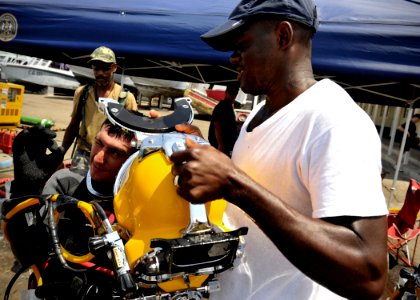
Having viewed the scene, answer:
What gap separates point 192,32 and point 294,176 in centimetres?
292

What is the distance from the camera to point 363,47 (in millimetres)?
3238

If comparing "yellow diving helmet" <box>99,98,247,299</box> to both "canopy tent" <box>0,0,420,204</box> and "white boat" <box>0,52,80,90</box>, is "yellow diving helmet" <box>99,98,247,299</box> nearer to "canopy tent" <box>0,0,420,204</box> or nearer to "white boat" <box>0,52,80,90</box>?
"canopy tent" <box>0,0,420,204</box>

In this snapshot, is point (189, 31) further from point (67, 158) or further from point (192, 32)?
point (67, 158)

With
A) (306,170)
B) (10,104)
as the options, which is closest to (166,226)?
(306,170)

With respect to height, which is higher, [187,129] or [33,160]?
[187,129]

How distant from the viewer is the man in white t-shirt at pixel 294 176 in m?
0.80

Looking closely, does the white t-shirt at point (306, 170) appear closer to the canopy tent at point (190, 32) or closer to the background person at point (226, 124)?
the canopy tent at point (190, 32)

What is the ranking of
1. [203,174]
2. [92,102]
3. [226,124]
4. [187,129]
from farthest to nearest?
[226,124], [92,102], [187,129], [203,174]

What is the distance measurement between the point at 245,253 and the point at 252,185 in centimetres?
38

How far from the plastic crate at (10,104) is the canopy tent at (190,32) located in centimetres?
441

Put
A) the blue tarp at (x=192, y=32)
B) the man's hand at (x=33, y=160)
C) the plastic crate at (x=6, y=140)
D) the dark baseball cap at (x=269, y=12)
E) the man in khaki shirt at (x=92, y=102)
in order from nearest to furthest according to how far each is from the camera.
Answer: the dark baseball cap at (x=269, y=12) < the man's hand at (x=33, y=160) < the blue tarp at (x=192, y=32) < the man in khaki shirt at (x=92, y=102) < the plastic crate at (x=6, y=140)

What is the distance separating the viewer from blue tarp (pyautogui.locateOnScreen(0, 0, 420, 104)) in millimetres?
3191

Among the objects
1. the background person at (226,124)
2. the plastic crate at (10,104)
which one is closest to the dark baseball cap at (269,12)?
the background person at (226,124)

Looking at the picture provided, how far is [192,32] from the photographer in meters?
3.60
